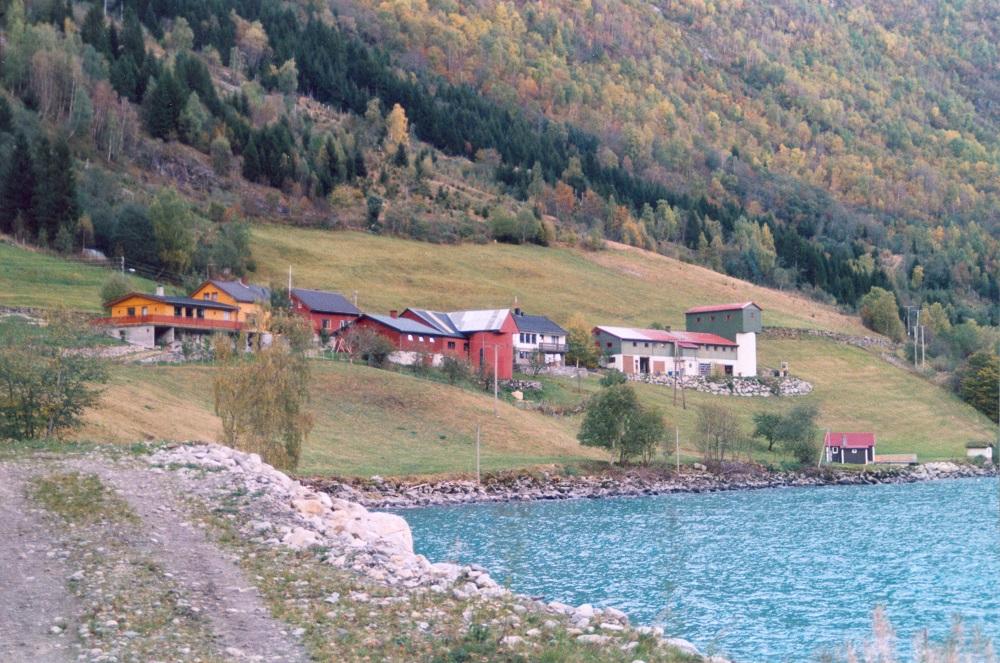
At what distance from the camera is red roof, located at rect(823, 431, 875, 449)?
8238 centimetres

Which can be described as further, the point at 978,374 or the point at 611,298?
the point at 611,298

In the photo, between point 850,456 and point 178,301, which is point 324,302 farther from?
point 850,456

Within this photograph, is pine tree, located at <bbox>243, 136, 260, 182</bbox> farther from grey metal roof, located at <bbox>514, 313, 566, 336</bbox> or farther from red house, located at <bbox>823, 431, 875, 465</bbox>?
red house, located at <bbox>823, 431, 875, 465</bbox>

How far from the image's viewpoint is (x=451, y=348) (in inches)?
3713

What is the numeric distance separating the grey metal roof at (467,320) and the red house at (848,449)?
28.7m

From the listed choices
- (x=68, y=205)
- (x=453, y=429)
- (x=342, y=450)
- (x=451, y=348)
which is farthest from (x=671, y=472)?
(x=68, y=205)

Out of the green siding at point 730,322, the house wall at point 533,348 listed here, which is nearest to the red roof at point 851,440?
the house wall at point 533,348

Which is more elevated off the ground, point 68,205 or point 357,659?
point 68,205

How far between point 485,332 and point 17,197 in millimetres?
46797

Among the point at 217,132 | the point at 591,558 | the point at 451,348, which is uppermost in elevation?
the point at 217,132

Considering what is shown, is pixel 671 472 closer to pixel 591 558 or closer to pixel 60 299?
pixel 591 558

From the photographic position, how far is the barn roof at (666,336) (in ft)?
342

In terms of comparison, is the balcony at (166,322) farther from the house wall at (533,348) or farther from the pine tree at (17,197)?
the pine tree at (17,197)

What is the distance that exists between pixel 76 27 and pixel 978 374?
13487 centimetres
